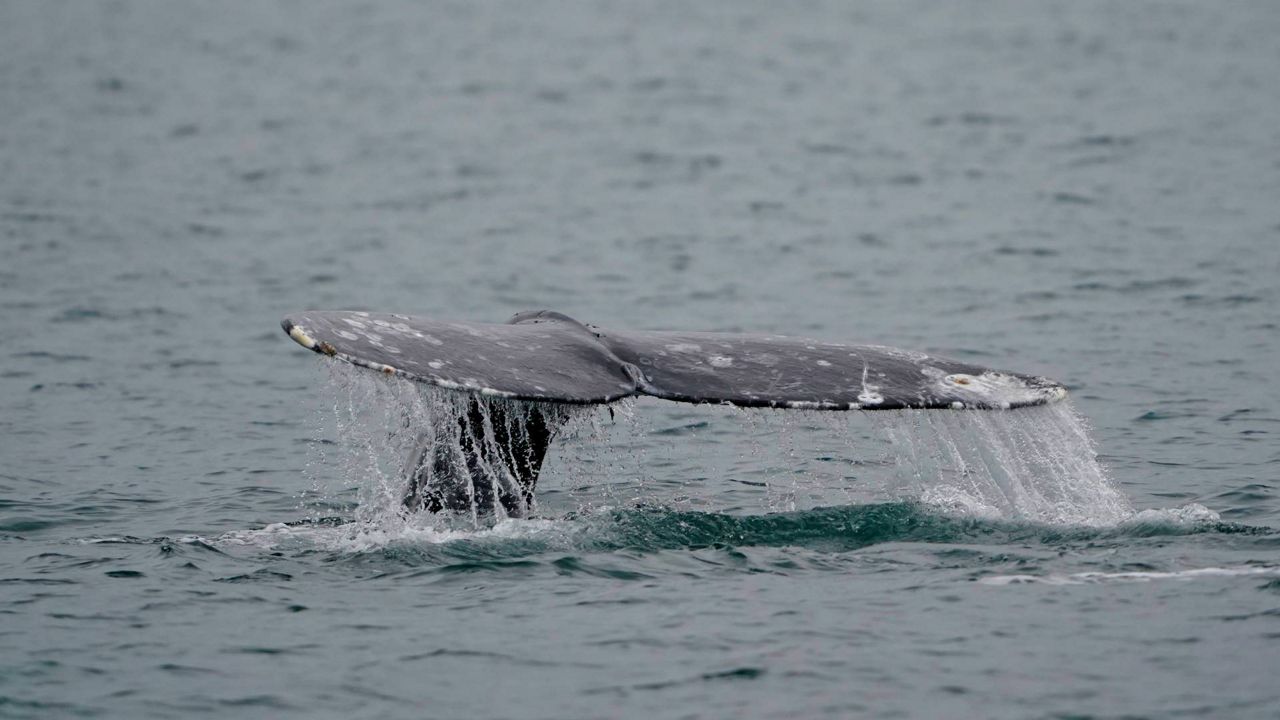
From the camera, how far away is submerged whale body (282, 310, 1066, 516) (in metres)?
6.64

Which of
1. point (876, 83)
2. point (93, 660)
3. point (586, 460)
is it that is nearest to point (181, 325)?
point (586, 460)

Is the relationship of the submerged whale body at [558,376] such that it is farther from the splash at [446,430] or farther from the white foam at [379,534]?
the white foam at [379,534]

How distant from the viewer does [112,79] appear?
39.8m

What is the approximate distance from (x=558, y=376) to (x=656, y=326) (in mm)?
10000

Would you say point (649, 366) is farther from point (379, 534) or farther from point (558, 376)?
point (379, 534)

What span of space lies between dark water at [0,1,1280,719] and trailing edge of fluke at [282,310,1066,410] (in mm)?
503

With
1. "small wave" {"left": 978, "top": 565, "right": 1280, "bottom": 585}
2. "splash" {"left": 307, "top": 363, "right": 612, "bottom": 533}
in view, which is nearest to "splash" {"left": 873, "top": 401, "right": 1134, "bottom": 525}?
"small wave" {"left": 978, "top": 565, "right": 1280, "bottom": 585}

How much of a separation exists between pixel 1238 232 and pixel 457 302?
878 centimetres

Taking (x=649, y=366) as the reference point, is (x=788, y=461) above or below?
below

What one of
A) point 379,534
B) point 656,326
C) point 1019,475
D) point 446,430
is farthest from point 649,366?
point 656,326

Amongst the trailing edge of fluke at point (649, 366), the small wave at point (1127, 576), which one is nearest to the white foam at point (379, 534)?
the trailing edge of fluke at point (649, 366)

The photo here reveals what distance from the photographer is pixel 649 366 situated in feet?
24.4

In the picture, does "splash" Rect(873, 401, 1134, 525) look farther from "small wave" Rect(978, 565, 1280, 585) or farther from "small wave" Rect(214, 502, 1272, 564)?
"small wave" Rect(978, 565, 1280, 585)

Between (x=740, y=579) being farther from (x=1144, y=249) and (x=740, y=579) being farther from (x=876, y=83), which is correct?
(x=876, y=83)
